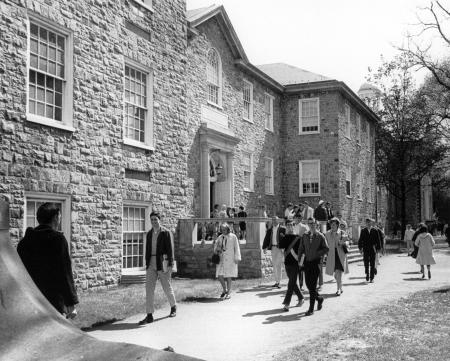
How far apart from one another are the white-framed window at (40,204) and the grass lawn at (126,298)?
1.71 meters

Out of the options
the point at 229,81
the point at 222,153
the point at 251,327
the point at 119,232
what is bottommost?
the point at 251,327

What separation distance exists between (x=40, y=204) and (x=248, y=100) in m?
15.5

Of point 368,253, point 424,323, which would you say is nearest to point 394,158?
point 368,253

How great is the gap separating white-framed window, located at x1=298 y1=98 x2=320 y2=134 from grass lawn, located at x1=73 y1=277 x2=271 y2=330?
15.6 metres

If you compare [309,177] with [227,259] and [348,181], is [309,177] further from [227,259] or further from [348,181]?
[227,259]

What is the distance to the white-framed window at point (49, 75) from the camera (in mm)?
11695

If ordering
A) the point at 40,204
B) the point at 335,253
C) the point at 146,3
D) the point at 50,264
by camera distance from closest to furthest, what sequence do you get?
1. the point at 50,264
2. the point at 40,204
3. the point at 335,253
4. the point at 146,3

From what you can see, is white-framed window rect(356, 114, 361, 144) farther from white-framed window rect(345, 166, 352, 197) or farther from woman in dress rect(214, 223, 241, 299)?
woman in dress rect(214, 223, 241, 299)

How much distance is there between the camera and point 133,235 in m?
15.2

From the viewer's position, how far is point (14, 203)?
11.0 meters

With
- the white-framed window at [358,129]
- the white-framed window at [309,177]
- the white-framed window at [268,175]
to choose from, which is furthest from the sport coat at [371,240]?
the white-framed window at [358,129]

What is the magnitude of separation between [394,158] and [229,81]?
2243cm

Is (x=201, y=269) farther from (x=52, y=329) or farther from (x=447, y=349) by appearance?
(x=52, y=329)

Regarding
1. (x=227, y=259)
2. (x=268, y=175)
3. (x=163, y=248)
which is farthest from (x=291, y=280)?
(x=268, y=175)
